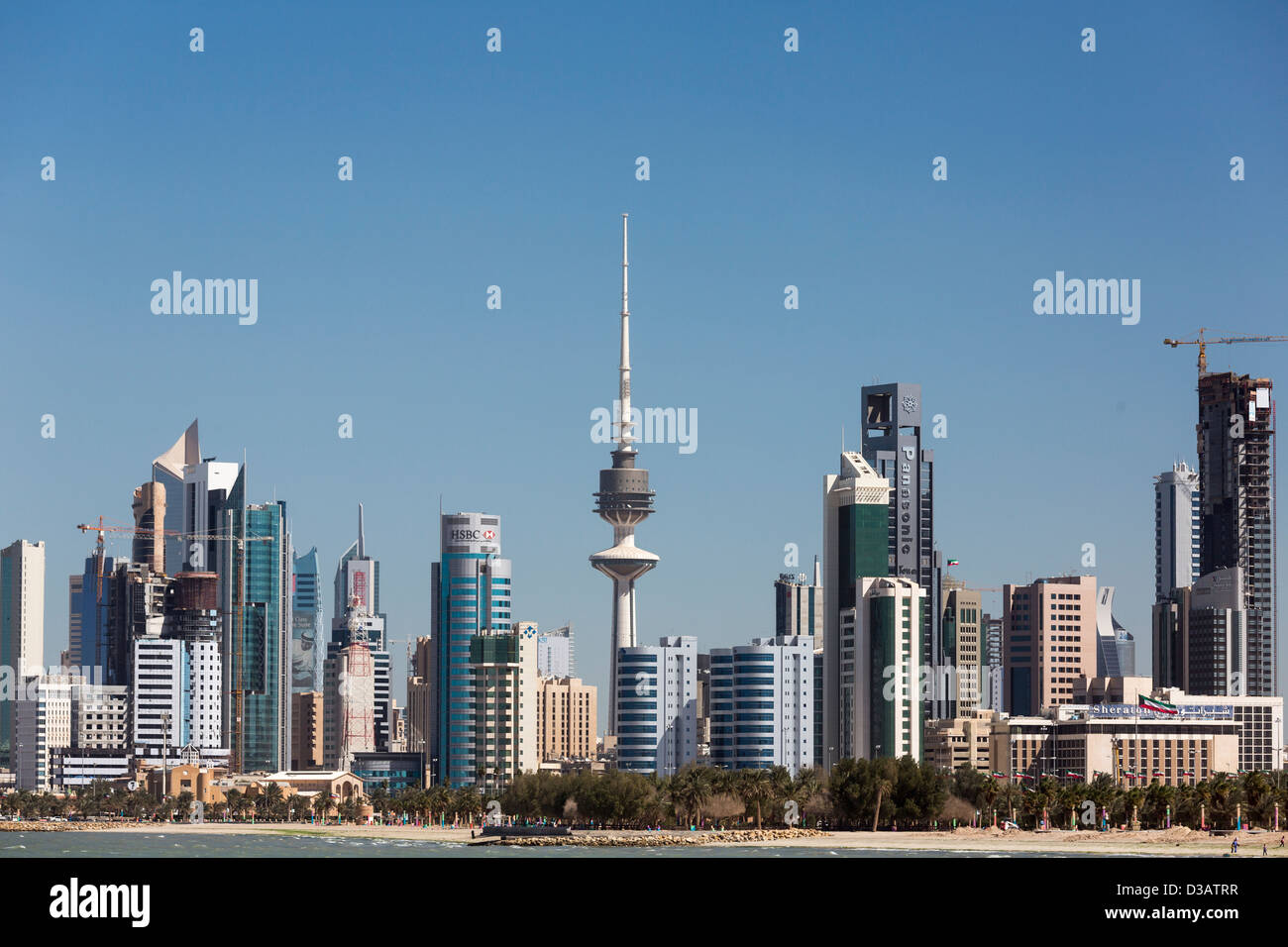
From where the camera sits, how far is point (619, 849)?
181 metres
